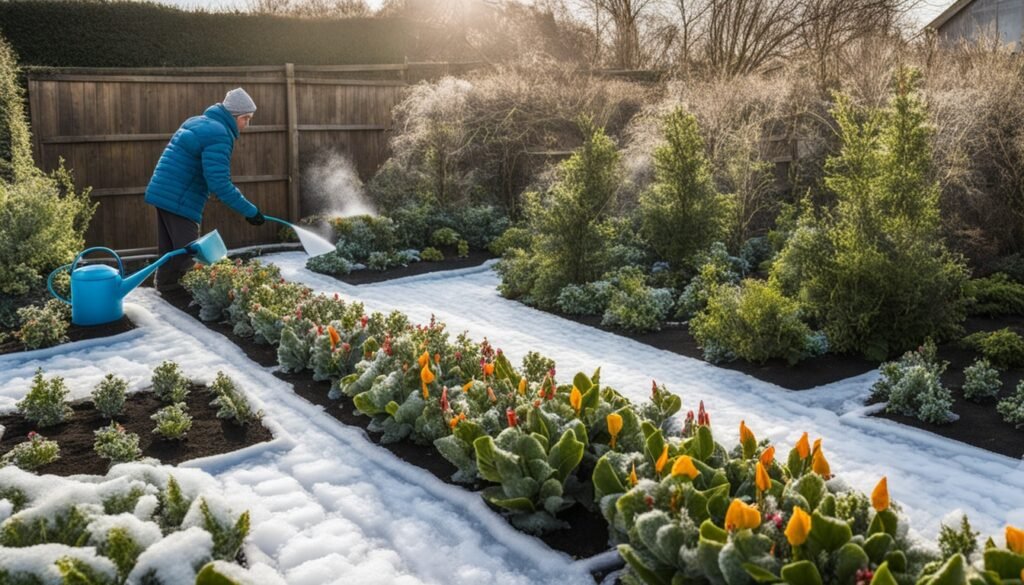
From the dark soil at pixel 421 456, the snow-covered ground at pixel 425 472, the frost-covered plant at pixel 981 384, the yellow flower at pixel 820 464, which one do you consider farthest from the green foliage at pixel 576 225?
the yellow flower at pixel 820 464

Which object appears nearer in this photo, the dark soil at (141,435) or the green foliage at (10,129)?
the dark soil at (141,435)

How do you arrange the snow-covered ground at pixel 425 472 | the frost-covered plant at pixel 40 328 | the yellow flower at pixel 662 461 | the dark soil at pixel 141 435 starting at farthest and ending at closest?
the frost-covered plant at pixel 40 328 → the dark soil at pixel 141 435 → the snow-covered ground at pixel 425 472 → the yellow flower at pixel 662 461

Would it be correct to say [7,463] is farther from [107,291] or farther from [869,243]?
[869,243]

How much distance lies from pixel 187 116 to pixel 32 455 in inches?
331

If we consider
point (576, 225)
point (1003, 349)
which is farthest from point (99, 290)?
point (1003, 349)

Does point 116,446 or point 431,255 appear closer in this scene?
point 116,446

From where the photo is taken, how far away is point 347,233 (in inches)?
412

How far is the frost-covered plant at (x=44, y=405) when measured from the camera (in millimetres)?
4625

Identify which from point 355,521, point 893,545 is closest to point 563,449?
point 355,521

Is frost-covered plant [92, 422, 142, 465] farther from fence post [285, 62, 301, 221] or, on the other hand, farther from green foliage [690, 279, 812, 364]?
fence post [285, 62, 301, 221]

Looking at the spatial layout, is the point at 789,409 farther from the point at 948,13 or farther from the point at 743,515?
the point at 948,13

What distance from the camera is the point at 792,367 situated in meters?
6.14

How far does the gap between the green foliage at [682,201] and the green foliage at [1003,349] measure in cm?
306

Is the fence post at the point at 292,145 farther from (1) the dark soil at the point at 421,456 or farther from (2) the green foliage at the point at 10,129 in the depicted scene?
(1) the dark soil at the point at 421,456
